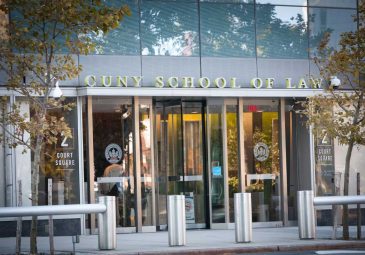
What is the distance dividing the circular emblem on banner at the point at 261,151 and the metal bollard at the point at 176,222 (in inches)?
242

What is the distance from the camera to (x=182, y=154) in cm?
2238

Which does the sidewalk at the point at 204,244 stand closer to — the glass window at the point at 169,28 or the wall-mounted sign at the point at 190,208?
the wall-mounted sign at the point at 190,208

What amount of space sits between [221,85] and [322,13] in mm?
3653

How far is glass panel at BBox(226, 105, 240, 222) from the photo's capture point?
22500 millimetres

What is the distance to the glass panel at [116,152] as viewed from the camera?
2145cm

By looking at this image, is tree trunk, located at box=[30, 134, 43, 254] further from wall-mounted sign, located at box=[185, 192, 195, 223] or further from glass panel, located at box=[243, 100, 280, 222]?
glass panel, located at box=[243, 100, 280, 222]

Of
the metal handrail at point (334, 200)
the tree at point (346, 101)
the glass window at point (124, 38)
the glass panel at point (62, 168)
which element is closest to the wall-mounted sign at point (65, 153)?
the glass panel at point (62, 168)

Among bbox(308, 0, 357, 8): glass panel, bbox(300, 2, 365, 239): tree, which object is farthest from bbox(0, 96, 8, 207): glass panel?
bbox(308, 0, 357, 8): glass panel

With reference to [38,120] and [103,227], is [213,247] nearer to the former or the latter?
[103,227]

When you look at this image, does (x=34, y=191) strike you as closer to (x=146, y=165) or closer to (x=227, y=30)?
(x=146, y=165)

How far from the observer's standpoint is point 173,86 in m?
21.6

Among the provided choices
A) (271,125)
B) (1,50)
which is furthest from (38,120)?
(271,125)

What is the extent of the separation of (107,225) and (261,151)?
24.4ft

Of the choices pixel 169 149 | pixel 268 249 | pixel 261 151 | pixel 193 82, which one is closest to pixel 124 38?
pixel 193 82
